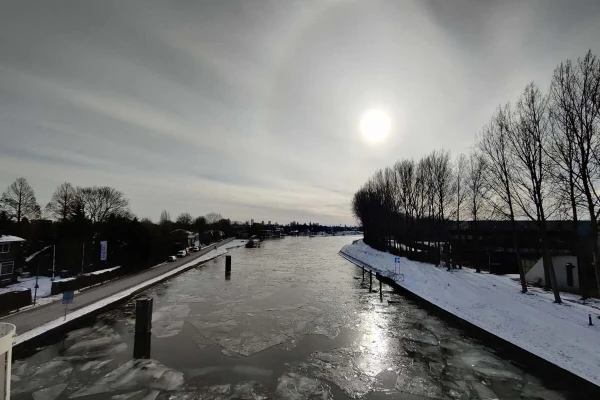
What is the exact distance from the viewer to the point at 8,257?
91.1 ft

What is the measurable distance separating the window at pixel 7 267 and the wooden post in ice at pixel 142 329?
71.3 ft

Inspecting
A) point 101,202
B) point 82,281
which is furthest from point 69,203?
point 82,281

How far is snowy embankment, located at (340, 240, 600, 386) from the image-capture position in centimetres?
1209

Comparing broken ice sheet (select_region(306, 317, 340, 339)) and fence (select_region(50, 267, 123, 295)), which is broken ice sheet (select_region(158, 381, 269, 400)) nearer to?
broken ice sheet (select_region(306, 317, 340, 339))

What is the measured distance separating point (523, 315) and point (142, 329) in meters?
18.6

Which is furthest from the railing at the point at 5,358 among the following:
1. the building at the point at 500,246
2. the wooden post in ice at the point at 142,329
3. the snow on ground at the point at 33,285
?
the building at the point at 500,246

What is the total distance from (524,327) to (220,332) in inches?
565

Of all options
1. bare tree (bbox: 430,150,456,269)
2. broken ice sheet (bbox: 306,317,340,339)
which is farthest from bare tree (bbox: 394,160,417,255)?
broken ice sheet (bbox: 306,317,340,339)

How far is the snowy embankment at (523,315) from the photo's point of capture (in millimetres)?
12086

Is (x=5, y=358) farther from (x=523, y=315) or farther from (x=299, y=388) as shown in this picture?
(x=523, y=315)

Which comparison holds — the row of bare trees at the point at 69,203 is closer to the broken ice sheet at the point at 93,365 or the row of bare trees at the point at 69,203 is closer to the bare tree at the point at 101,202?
the bare tree at the point at 101,202

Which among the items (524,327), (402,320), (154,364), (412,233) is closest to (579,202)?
(524,327)

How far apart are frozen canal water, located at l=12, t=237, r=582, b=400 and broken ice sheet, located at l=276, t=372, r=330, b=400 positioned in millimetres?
55

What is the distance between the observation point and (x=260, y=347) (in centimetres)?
1343
